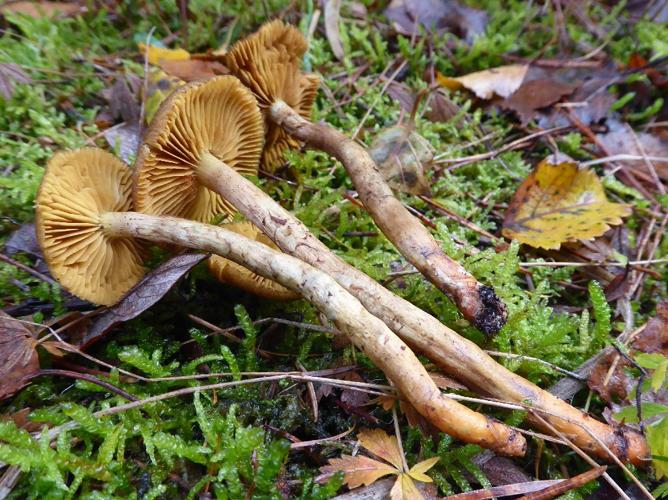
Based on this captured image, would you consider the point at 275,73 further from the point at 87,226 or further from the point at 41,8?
the point at 41,8

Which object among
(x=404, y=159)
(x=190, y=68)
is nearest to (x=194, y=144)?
(x=190, y=68)

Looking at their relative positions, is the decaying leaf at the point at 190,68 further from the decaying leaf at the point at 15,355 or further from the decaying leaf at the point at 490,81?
the decaying leaf at the point at 15,355

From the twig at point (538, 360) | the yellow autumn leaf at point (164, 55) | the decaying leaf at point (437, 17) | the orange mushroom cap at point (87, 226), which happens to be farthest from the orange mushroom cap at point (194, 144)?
the decaying leaf at point (437, 17)

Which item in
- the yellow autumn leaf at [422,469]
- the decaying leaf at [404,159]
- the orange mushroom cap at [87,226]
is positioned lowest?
the yellow autumn leaf at [422,469]

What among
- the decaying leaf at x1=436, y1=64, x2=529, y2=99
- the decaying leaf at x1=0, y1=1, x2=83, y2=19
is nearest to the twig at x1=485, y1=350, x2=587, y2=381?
the decaying leaf at x1=436, y1=64, x2=529, y2=99

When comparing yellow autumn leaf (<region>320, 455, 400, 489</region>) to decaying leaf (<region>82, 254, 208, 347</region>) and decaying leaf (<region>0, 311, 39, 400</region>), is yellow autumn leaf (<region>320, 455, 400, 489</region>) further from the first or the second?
decaying leaf (<region>0, 311, 39, 400</region>)

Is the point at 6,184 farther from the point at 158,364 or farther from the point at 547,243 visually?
the point at 547,243

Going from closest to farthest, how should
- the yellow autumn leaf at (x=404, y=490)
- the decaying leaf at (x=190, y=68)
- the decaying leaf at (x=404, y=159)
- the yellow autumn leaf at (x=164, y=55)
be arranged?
the yellow autumn leaf at (x=404, y=490)
the decaying leaf at (x=404, y=159)
the decaying leaf at (x=190, y=68)
the yellow autumn leaf at (x=164, y=55)
